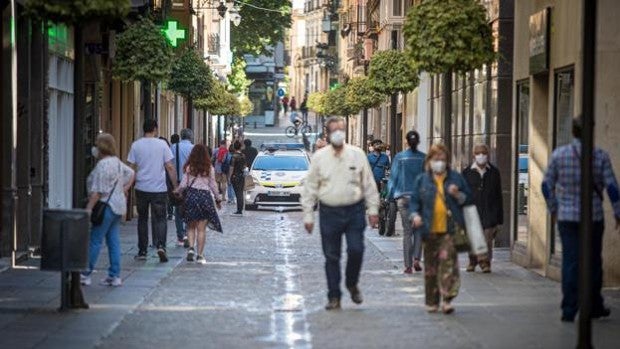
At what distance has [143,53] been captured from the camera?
96.6 feet

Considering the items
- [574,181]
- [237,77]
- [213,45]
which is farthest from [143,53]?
[237,77]

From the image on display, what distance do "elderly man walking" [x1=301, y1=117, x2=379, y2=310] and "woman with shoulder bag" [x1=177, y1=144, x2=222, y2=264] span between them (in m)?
6.76

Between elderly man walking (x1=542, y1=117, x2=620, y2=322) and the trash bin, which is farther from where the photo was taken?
the trash bin

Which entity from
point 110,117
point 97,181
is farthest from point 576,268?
point 110,117

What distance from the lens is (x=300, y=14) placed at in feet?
632

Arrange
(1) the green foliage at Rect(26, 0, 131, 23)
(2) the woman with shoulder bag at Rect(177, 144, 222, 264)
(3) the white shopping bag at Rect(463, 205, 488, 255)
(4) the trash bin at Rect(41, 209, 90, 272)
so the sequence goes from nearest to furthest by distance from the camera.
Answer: (1) the green foliage at Rect(26, 0, 131, 23)
(4) the trash bin at Rect(41, 209, 90, 272)
(3) the white shopping bag at Rect(463, 205, 488, 255)
(2) the woman with shoulder bag at Rect(177, 144, 222, 264)

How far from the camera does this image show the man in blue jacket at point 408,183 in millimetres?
21578

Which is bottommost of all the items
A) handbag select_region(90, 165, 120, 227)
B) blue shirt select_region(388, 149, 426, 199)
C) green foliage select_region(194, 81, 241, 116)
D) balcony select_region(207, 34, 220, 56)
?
handbag select_region(90, 165, 120, 227)

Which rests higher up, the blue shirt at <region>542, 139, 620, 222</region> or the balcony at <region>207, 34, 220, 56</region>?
the balcony at <region>207, 34, 220, 56</region>

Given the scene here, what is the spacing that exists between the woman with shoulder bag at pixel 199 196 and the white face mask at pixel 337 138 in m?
6.83

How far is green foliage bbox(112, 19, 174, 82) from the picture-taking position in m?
29.4

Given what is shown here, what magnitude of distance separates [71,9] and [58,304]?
3.04m

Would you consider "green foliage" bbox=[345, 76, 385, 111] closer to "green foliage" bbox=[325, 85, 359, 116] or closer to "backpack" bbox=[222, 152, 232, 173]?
"green foliage" bbox=[325, 85, 359, 116]

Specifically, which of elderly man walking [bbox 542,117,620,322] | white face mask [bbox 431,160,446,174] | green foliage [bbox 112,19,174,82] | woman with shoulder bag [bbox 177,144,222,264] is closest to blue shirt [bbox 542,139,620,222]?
elderly man walking [bbox 542,117,620,322]
